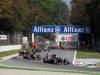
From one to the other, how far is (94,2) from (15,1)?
18.5 meters

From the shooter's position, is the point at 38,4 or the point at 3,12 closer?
the point at 3,12

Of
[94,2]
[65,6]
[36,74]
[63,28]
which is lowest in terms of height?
[36,74]

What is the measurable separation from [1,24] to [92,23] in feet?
70.4

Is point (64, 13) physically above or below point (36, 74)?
above

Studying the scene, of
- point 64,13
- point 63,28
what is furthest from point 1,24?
point 64,13

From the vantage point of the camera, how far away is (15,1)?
71.9m

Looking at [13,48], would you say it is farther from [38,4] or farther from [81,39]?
[38,4]

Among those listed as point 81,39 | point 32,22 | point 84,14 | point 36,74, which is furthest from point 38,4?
point 36,74

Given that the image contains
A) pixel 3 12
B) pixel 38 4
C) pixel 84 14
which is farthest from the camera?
pixel 38 4

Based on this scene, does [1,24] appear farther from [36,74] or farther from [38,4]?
[36,74]

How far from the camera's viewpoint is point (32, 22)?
97.5 metres

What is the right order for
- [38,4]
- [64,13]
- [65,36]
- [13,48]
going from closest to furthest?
1. [13,48]
2. [65,36]
3. [38,4]
4. [64,13]

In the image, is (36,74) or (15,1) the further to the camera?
(15,1)

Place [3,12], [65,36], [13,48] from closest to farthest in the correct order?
1. [13,48]
2. [3,12]
3. [65,36]
